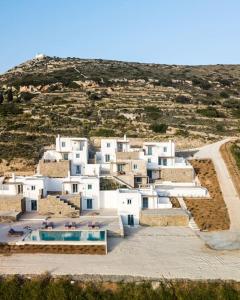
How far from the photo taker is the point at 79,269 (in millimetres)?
23969

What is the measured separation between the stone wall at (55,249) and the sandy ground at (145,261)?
46 centimetres

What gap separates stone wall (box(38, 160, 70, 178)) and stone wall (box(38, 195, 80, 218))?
5.66 meters

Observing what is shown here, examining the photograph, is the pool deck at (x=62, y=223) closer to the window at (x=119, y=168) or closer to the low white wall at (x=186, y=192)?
the low white wall at (x=186, y=192)

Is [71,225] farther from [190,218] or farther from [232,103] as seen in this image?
[232,103]

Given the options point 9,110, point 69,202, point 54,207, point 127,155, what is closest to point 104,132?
point 127,155

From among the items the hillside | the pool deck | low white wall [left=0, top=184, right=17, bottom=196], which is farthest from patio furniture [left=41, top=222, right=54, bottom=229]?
the hillside

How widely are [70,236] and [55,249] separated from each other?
186 centimetres

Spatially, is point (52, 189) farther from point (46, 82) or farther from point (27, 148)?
point (46, 82)

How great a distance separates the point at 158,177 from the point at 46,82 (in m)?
48.9

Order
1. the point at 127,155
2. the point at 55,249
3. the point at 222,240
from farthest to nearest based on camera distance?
the point at 127,155 < the point at 222,240 < the point at 55,249

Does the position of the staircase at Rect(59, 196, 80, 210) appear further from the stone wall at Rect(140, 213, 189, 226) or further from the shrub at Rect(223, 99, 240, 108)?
the shrub at Rect(223, 99, 240, 108)

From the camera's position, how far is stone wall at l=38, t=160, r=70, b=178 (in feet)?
126

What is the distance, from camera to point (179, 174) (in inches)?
1569

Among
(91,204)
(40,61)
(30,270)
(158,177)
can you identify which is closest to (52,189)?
(91,204)
